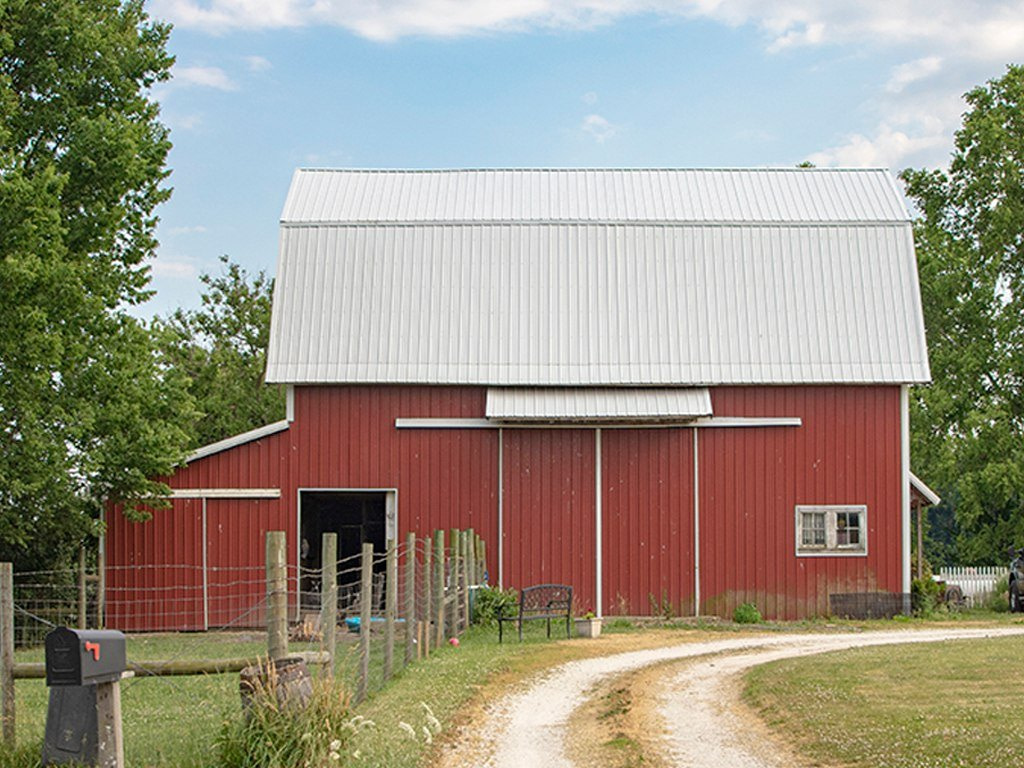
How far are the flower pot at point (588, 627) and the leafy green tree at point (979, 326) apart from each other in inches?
747

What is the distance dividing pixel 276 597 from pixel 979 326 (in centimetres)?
3356

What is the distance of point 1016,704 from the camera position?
13109 mm

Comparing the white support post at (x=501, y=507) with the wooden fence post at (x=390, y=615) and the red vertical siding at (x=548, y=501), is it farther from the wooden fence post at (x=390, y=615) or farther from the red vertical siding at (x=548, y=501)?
the wooden fence post at (x=390, y=615)

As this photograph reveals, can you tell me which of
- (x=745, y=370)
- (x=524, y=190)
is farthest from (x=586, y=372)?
(x=524, y=190)

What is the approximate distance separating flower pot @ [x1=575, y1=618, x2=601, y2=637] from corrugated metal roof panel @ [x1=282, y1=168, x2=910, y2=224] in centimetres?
922

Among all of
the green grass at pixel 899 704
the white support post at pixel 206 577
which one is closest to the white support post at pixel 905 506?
the green grass at pixel 899 704

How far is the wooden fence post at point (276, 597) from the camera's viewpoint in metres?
10.7

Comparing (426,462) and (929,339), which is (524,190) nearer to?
(426,462)

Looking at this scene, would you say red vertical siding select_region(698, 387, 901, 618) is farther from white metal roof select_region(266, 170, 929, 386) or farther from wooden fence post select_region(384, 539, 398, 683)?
wooden fence post select_region(384, 539, 398, 683)

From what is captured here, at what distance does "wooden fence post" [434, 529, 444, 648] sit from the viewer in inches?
741

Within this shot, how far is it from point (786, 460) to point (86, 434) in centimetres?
1236

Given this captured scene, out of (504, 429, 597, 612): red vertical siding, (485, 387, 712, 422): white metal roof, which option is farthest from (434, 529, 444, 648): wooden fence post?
(504, 429, 597, 612): red vertical siding

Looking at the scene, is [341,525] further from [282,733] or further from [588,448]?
[282,733]

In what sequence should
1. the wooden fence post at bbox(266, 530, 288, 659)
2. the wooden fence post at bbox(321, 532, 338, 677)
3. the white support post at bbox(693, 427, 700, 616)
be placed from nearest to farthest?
the wooden fence post at bbox(266, 530, 288, 659) < the wooden fence post at bbox(321, 532, 338, 677) < the white support post at bbox(693, 427, 700, 616)
